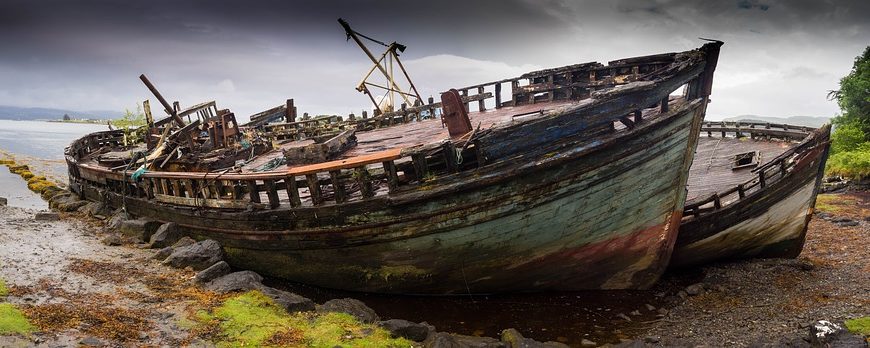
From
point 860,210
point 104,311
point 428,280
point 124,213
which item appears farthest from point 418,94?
point 860,210

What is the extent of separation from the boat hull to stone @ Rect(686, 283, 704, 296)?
100 centimetres

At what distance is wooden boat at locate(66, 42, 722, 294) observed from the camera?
7.73 m

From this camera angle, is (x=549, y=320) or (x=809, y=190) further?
(x=809, y=190)

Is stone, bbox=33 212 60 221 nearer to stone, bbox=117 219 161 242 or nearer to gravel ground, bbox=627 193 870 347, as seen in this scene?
stone, bbox=117 219 161 242

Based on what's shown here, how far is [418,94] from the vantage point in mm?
21484

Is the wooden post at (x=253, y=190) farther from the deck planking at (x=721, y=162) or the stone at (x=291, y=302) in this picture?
the deck planking at (x=721, y=162)

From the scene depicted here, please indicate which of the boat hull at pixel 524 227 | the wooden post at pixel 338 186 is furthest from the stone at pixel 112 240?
the wooden post at pixel 338 186

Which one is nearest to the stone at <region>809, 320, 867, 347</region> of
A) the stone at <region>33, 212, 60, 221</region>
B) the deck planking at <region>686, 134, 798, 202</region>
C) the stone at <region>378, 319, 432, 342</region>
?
the deck planking at <region>686, 134, 798, 202</region>

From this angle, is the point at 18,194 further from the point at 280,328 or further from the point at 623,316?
the point at 623,316

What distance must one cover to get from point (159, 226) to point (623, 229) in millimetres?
10647

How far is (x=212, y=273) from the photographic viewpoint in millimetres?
9047

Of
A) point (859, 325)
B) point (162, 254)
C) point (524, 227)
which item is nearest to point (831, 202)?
point (859, 325)

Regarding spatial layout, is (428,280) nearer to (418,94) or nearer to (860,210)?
(418,94)

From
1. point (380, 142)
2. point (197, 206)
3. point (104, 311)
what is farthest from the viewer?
point (380, 142)
